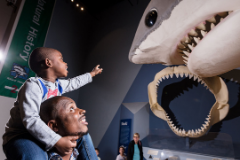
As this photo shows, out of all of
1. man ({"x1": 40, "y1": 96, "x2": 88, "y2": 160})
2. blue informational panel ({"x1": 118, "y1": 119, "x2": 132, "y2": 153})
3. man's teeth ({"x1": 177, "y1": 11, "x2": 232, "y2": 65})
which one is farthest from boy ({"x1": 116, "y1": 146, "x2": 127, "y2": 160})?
man ({"x1": 40, "y1": 96, "x2": 88, "y2": 160})

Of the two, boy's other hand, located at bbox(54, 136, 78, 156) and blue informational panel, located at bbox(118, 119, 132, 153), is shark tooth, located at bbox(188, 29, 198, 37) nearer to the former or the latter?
boy's other hand, located at bbox(54, 136, 78, 156)

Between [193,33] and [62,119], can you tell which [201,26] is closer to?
[193,33]

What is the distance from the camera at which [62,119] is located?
527mm

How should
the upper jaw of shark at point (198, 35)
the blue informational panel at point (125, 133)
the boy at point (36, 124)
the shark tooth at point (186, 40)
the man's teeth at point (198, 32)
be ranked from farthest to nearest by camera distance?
the blue informational panel at point (125, 133), the shark tooth at point (186, 40), the man's teeth at point (198, 32), the upper jaw of shark at point (198, 35), the boy at point (36, 124)

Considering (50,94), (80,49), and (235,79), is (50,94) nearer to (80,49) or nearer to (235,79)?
(235,79)

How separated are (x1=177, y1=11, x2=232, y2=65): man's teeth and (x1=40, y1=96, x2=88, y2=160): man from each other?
0.79 meters

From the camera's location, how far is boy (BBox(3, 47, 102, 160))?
0.50 metres

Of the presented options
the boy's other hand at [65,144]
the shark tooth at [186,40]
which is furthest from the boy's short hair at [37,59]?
the shark tooth at [186,40]

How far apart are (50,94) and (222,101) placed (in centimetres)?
149

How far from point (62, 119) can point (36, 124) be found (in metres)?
0.08

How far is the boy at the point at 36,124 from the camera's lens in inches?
19.8

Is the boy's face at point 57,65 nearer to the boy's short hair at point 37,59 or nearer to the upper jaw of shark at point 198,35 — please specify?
the boy's short hair at point 37,59

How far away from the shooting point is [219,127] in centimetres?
182

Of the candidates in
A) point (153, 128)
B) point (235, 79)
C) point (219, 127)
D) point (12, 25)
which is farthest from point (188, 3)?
point (12, 25)
